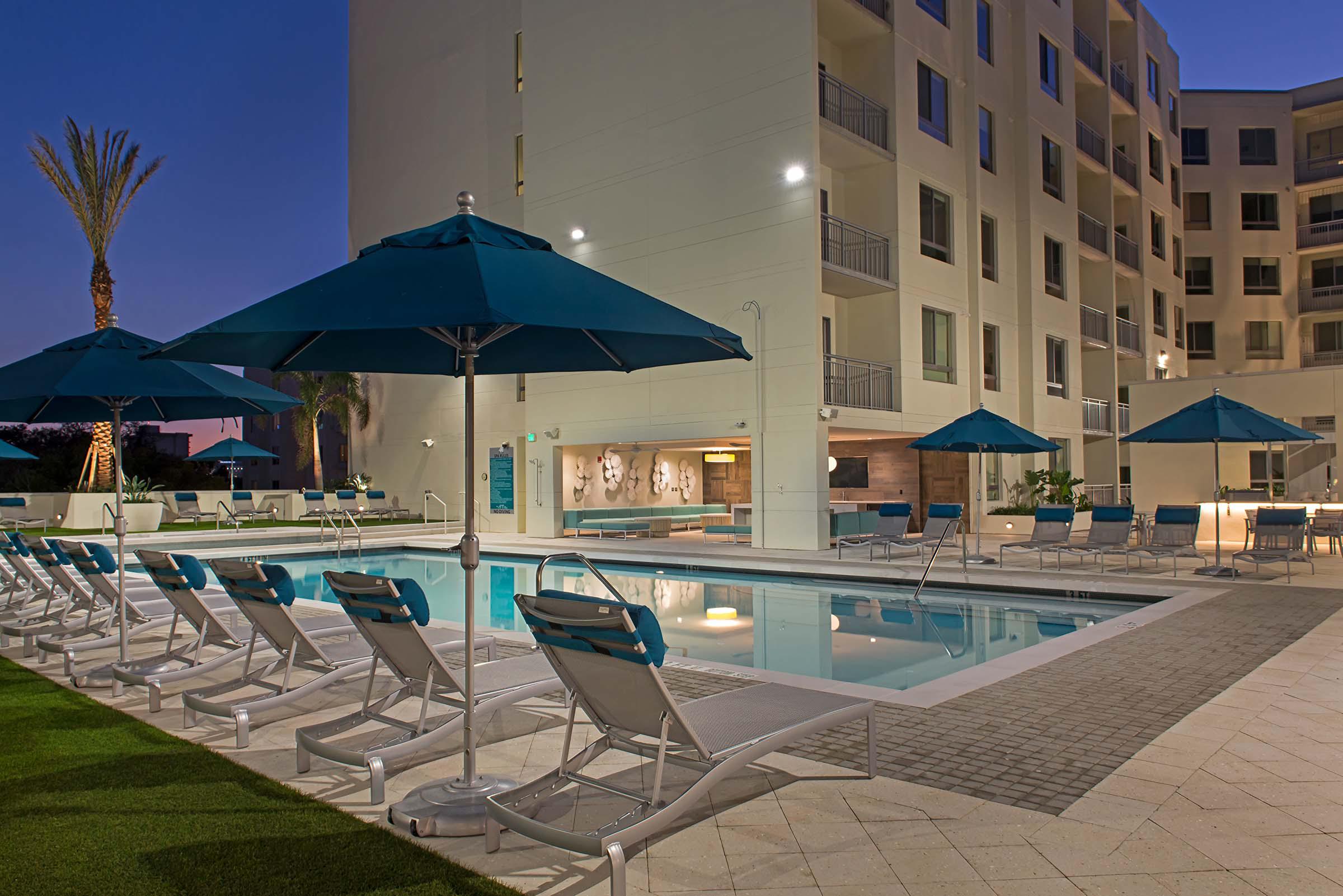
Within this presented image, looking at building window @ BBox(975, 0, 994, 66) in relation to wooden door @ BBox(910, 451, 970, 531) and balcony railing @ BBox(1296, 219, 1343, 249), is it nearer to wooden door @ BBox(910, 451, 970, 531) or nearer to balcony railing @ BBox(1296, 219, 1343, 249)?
wooden door @ BBox(910, 451, 970, 531)

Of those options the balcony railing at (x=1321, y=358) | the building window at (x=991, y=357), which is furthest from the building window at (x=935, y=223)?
the balcony railing at (x=1321, y=358)

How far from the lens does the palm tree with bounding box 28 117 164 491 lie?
24.1 metres

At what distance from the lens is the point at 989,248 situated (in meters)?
22.0

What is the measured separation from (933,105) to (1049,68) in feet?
21.6

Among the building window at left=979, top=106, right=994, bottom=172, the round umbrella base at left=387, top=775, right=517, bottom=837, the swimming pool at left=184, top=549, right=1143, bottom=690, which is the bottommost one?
the swimming pool at left=184, top=549, right=1143, bottom=690

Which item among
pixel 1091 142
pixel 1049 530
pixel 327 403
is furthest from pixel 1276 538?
pixel 327 403

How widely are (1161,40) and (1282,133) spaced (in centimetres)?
652

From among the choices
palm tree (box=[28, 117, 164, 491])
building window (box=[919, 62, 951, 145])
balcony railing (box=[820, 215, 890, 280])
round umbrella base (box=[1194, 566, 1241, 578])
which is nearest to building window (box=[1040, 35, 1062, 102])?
building window (box=[919, 62, 951, 145])

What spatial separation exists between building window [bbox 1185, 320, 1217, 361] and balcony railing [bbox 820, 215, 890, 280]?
69.2 ft

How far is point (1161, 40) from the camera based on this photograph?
104 ft

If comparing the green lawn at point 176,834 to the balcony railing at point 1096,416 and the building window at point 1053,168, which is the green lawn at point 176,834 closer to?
the building window at point 1053,168

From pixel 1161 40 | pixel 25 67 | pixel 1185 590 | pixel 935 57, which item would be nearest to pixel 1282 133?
pixel 1161 40

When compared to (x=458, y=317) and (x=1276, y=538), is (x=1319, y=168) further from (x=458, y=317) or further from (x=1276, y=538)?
(x=458, y=317)

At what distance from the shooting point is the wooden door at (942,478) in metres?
21.6
